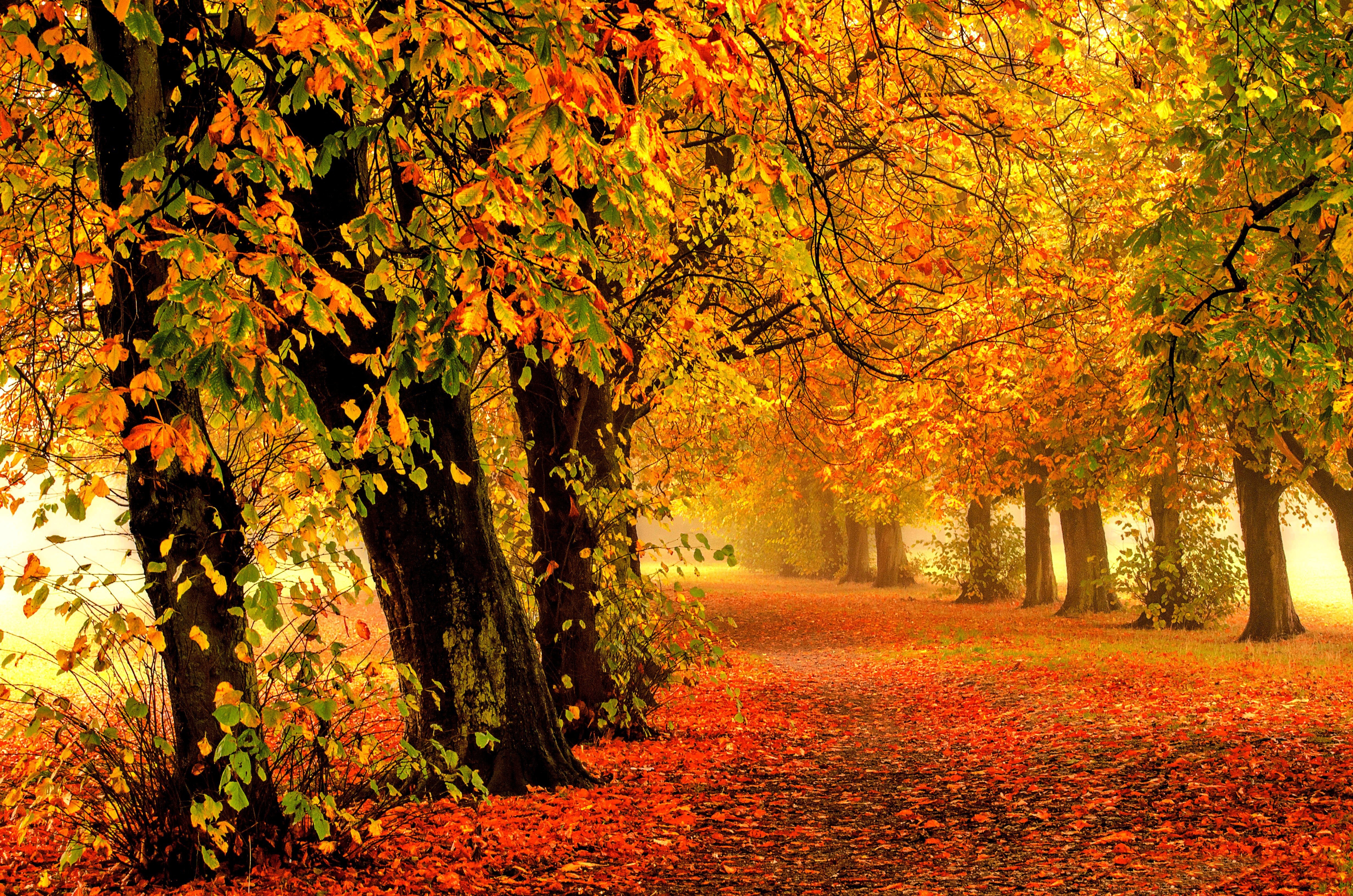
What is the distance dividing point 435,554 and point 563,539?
3.00m

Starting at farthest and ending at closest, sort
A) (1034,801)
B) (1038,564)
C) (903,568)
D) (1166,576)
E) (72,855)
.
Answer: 1. (903,568)
2. (1038,564)
3. (1166,576)
4. (1034,801)
5. (72,855)

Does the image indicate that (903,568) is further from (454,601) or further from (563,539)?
(454,601)

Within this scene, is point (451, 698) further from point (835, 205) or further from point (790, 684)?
point (790, 684)

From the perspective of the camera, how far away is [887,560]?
35.5 metres

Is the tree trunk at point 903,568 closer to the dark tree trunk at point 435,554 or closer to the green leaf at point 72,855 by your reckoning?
the dark tree trunk at point 435,554

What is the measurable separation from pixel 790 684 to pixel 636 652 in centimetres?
564

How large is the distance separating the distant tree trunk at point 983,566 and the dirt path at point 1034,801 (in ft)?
52.0

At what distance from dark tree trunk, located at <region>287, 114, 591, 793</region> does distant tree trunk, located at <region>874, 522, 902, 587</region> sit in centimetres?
2962

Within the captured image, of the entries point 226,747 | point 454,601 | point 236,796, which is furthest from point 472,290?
point 454,601

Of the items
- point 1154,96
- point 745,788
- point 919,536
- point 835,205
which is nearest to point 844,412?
point 835,205

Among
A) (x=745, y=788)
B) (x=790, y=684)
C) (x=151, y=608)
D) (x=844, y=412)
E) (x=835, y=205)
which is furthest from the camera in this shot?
(x=844, y=412)

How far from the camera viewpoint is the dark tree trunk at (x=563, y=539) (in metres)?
9.18

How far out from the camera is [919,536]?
240 feet

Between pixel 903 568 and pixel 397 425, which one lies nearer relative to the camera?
pixel 397 425
